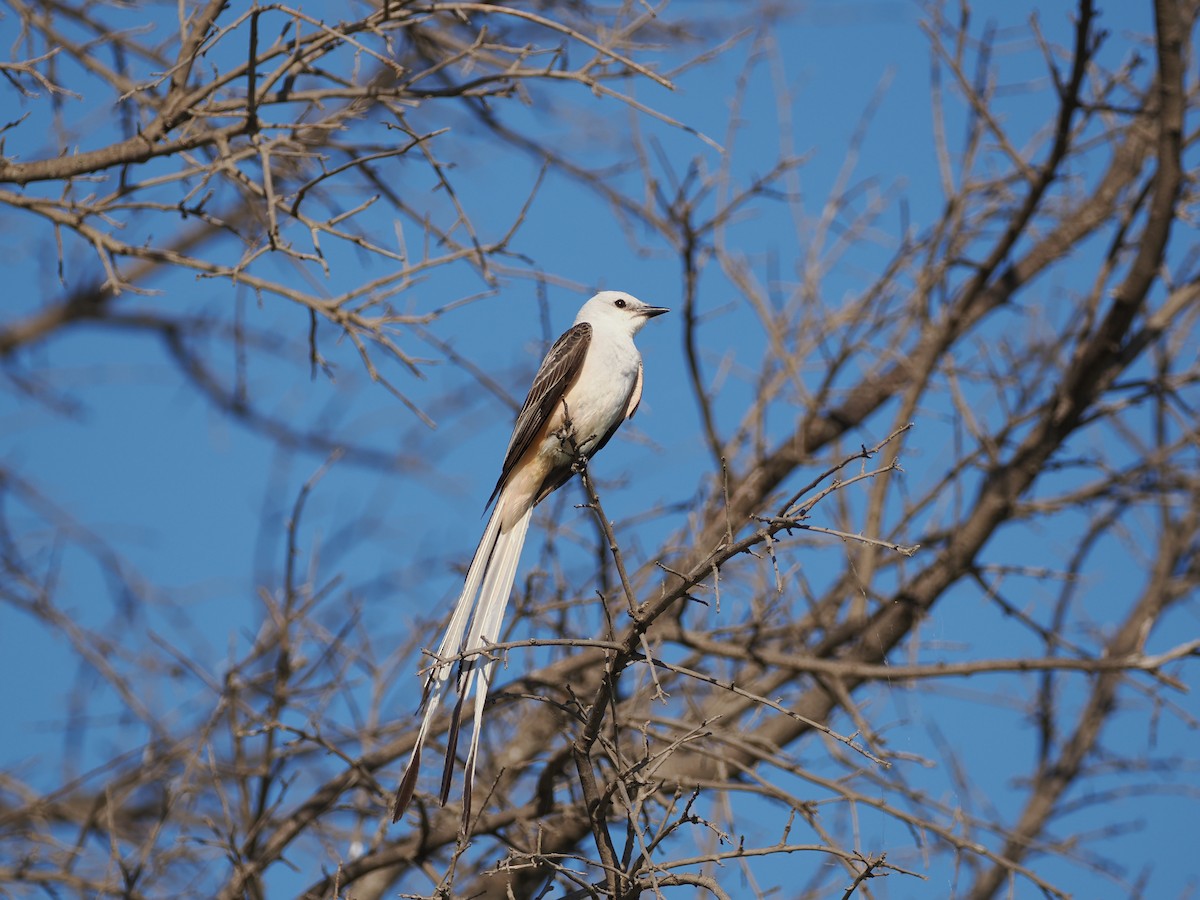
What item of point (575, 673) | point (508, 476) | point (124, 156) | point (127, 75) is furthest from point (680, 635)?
point (127, 75)

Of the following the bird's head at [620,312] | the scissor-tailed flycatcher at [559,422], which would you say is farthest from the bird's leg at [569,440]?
the bird's head at [620,312]

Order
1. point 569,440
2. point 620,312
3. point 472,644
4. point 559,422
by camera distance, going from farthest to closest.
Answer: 1. point 620,312
2. point 559,422
3. point 569,440
4. point 472,644

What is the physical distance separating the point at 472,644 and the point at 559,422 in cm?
98

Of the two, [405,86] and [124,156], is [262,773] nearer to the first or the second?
[124,156]

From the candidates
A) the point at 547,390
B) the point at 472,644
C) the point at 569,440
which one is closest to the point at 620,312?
the point at 547,390

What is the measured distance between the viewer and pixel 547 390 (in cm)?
415

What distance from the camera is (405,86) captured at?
3.57 metres

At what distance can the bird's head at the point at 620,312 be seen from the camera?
15.0ft

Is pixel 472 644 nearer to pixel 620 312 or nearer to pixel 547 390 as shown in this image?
pixel 547 390

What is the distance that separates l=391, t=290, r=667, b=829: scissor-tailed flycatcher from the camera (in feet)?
11.8

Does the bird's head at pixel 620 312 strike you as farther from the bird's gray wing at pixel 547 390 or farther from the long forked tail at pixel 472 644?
the long forked tail at pixel 472 644

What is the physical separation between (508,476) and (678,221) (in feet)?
5.31

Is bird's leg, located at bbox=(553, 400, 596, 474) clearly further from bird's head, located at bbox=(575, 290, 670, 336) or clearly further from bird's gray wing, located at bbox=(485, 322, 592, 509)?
bird's head, located at bbox=(575, 290, 670, 336)

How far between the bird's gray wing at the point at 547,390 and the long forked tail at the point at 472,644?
0.87 feet
